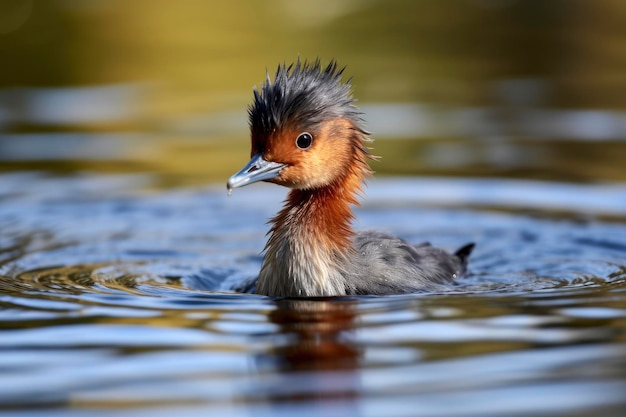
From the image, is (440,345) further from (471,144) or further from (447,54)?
(447,54)

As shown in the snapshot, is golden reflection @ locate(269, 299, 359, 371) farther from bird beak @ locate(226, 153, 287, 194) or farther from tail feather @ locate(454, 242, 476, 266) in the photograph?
tail feather @ locate(454, 242, 476, 266)

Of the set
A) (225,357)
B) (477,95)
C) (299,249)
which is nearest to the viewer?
(225,357)

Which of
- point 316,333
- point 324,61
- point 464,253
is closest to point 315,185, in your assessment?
point 316,333

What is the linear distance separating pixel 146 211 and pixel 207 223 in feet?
2.74

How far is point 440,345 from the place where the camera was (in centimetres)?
737

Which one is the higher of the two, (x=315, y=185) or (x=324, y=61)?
(x=324, y=61)

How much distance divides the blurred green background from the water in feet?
6.43

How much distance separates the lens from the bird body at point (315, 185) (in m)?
9.13

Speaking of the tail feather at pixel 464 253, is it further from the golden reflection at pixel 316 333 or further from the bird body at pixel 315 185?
the golden reflection at pixel 316 333

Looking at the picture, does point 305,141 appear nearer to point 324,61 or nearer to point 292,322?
point 292,322

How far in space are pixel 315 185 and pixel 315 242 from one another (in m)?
0.52

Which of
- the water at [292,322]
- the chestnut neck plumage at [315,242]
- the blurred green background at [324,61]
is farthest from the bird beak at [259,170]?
the blurred green background at [324,61]

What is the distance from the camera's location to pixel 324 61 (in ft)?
67.6

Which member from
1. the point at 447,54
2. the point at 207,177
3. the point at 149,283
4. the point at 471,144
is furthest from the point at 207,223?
the point at 447,54
